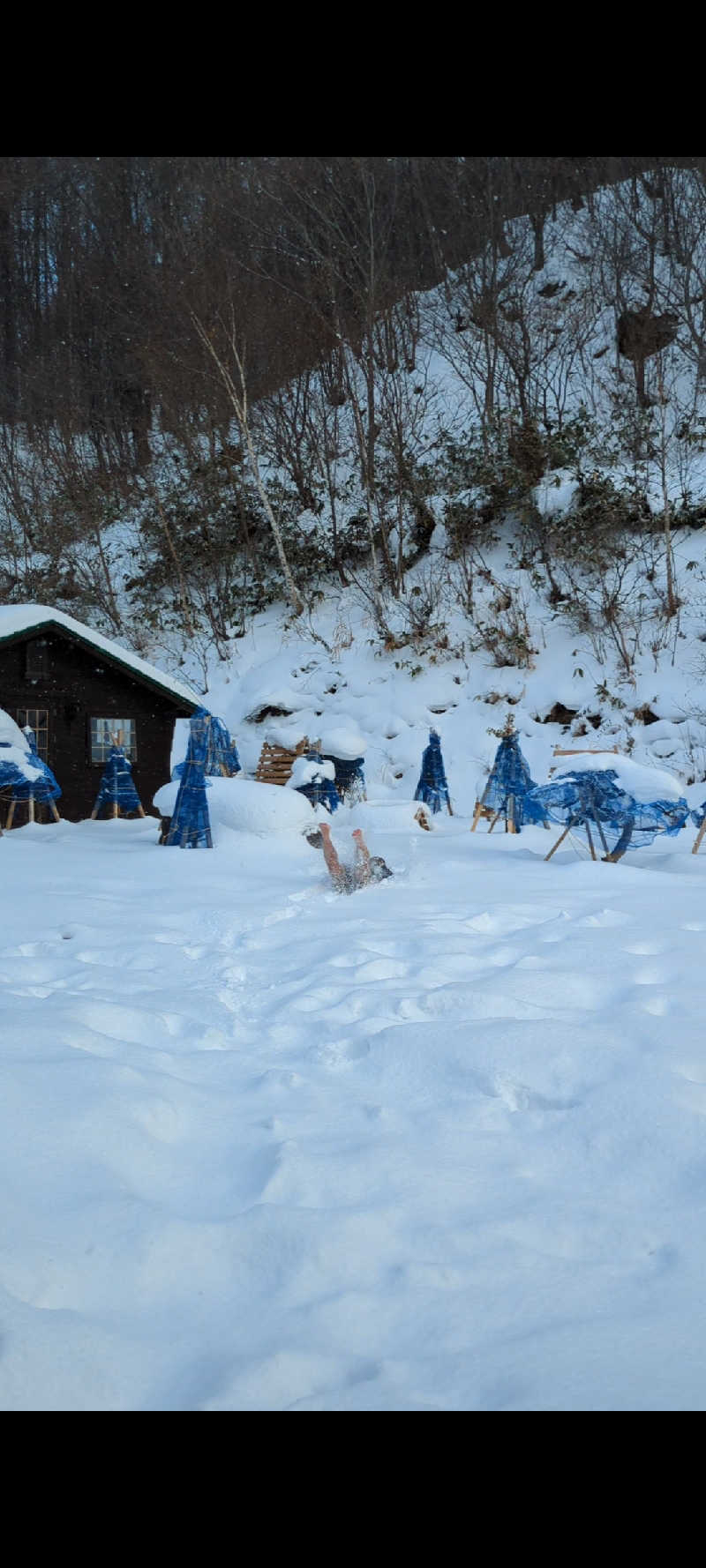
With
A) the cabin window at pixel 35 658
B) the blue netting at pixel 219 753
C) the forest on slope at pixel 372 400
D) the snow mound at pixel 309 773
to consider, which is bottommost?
the snow mound at pixel 309 773

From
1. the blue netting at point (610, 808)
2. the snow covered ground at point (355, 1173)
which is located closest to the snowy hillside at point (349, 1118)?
the snow covered ground at point (355, 1173)

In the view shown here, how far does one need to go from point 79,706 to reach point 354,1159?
54.3ft

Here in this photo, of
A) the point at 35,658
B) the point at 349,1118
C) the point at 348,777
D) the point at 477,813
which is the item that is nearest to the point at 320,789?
the point at 348,777

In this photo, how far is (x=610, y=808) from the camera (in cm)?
1023

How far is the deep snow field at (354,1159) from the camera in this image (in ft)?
6.84

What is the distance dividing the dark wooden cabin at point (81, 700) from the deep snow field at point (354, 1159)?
1164 cm

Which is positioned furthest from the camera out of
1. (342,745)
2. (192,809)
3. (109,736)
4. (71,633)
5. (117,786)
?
(109,736)

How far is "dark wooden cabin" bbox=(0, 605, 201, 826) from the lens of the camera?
17938mm

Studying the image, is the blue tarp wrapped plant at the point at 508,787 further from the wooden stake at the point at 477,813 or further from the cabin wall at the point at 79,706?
the cabin wall at the point at 79,706

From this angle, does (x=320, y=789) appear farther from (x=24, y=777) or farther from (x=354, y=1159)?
(x=354, y=1159)

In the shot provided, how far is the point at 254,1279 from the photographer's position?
2422 millimetres

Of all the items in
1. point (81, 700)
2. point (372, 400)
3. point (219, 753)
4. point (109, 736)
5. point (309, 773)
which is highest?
point (372, 400)

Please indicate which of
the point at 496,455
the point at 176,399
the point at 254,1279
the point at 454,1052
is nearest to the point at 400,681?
the point at 496,455

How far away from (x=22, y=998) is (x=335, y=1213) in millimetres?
2311
